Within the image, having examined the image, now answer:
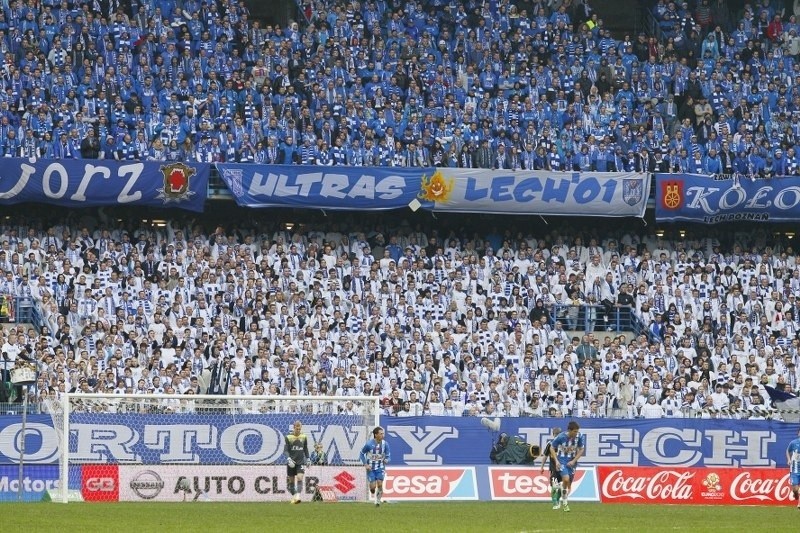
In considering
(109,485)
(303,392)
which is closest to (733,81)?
(303,392)

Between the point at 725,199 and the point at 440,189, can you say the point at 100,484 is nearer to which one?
the point at 440,189

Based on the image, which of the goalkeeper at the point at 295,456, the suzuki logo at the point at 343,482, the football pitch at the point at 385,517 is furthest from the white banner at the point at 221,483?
the goalkeeper at the point at 295,456

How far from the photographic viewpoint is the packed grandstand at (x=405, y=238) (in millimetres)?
37906

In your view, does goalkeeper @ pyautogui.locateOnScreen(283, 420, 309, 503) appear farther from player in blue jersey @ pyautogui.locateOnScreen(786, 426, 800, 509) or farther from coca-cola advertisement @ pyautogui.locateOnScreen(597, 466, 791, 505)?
player in blue jersey @ pyautogui.locateOnScreen(786, 426, 800, 509)

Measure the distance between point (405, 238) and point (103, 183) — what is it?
28.9ft

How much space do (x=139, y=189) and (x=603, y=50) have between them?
1585 cm

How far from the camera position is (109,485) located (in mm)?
30062

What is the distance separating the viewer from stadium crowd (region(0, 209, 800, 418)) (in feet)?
121

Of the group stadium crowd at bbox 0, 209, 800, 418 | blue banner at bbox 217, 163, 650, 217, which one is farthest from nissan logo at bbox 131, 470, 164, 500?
blue banner at bbox 217, 163, 650, 217

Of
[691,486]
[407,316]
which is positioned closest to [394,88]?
[407,316]

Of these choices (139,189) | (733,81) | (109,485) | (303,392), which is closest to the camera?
(109,485)

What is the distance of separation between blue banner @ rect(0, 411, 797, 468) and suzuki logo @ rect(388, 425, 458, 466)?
0.02 metres

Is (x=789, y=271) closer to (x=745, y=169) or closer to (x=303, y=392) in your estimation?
(x=745, y=169)

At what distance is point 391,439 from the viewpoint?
34.4 m
